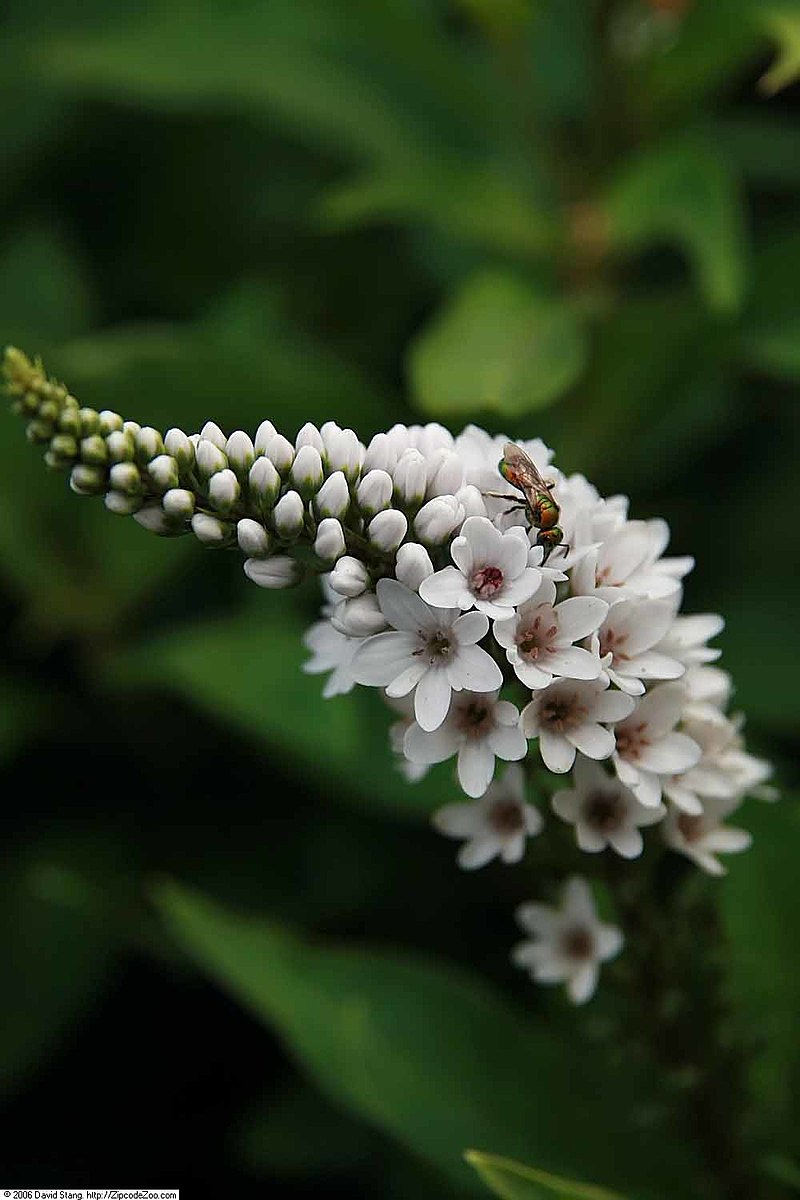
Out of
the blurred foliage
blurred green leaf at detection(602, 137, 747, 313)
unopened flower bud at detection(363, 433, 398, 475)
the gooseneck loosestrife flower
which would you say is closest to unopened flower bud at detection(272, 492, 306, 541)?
the gooseneck loosestrife flower

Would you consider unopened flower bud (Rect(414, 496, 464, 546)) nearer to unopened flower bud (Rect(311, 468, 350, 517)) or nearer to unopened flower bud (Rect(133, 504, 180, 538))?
unopened flower bud (Rect(311, 468, 350, 517))

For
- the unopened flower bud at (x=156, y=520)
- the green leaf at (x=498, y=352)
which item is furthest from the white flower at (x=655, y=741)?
the green leaf at (x=498, y=352)

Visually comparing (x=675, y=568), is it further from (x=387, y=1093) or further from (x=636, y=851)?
(x=387, y=1093)

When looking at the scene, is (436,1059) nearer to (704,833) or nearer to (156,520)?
(704,833)

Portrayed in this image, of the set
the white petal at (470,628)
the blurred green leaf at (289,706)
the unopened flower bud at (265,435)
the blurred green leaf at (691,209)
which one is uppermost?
the blurred green leaf at (691,209)

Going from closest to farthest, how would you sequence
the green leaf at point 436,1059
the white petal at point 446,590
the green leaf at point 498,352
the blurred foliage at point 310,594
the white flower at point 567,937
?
the white petal at point 446,590
the white flower at point 567,937
the green leaf at point 436,1059
the blurred foliage at point 310,594
the green leaf at point 498,352

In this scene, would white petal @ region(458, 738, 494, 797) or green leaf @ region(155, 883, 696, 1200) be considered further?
green leaf @ region(155, 883, 696, 1200)

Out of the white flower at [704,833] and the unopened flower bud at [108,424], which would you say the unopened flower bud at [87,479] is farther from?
→ the white flower at [704,833]

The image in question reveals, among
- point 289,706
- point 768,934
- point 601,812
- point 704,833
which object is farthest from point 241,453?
point 768,934
